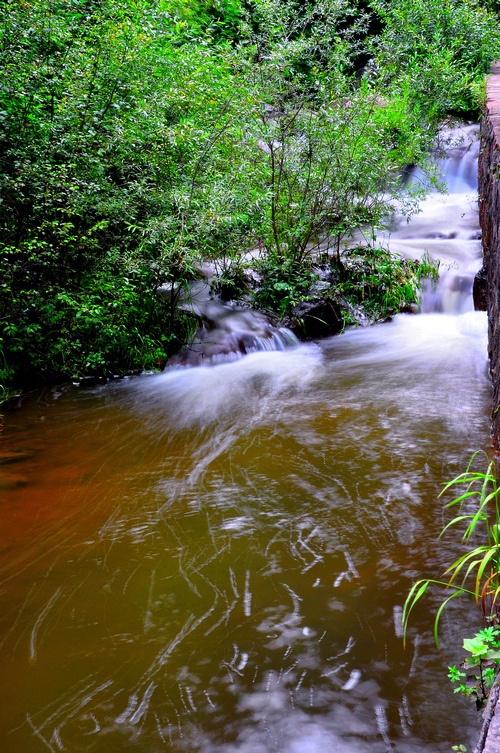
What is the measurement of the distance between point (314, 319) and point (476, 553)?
703 centimetres

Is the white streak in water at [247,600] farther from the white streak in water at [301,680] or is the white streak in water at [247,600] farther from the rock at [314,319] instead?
the rock at [314,319]

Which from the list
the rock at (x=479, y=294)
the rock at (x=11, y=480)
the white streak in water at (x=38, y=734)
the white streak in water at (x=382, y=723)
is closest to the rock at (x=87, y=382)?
the rock at (x=11, y=480)

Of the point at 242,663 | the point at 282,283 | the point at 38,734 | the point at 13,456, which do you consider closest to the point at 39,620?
the point at 38,734

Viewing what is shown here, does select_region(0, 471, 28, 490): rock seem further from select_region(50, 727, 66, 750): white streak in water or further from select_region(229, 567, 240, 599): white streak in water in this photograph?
select_region(50, 727, 66, 750): white streak in water

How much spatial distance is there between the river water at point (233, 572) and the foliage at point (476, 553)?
90 millimetres

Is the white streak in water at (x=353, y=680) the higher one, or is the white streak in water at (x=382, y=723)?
the white streak in water at (x=353, y=680)

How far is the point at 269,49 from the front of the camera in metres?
7.55

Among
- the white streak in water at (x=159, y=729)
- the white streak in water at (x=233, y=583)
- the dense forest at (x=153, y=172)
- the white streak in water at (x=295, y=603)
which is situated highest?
the dense forest at (x=153, y=172)

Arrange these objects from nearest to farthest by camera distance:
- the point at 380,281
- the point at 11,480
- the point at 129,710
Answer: the point at 129,710 → the point at 11,480 → the point at 380,281

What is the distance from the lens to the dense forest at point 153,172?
19.2 feet

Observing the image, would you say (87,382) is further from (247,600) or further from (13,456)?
(247,600)

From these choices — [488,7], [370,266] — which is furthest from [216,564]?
[488,7]

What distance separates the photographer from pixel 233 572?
2750 mm

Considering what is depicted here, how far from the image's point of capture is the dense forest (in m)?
5.86
